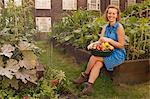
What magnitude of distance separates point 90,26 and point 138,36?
3.51 ft

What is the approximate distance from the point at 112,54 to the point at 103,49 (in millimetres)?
189

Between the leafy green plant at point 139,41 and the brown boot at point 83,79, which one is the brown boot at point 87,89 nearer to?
the brown boot at point 83,79

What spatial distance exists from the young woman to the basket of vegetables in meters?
0.06

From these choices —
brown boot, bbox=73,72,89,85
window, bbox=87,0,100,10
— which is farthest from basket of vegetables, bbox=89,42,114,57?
window, bbox=87,0,100,10

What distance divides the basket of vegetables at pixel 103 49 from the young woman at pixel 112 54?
0.06m

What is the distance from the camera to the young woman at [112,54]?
4.18 meters

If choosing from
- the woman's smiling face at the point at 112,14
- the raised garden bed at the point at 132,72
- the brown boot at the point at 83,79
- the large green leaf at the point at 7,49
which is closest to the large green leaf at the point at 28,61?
the large green leaf at the point at 7,49

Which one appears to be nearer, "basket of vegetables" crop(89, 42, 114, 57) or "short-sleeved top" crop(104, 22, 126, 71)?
"basket of vegetables" crop(89, 42, 114, 57)

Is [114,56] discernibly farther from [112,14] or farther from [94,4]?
[94,4]

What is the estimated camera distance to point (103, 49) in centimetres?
412

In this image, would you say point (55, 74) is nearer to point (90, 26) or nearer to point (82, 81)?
point (82, 81)

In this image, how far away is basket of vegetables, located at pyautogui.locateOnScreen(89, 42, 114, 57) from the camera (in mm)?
4133

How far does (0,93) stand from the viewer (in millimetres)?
3523

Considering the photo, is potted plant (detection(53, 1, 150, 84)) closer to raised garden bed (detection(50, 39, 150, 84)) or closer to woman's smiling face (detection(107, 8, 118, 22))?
raised garden bed (detection(50, 39, 150, 84))
